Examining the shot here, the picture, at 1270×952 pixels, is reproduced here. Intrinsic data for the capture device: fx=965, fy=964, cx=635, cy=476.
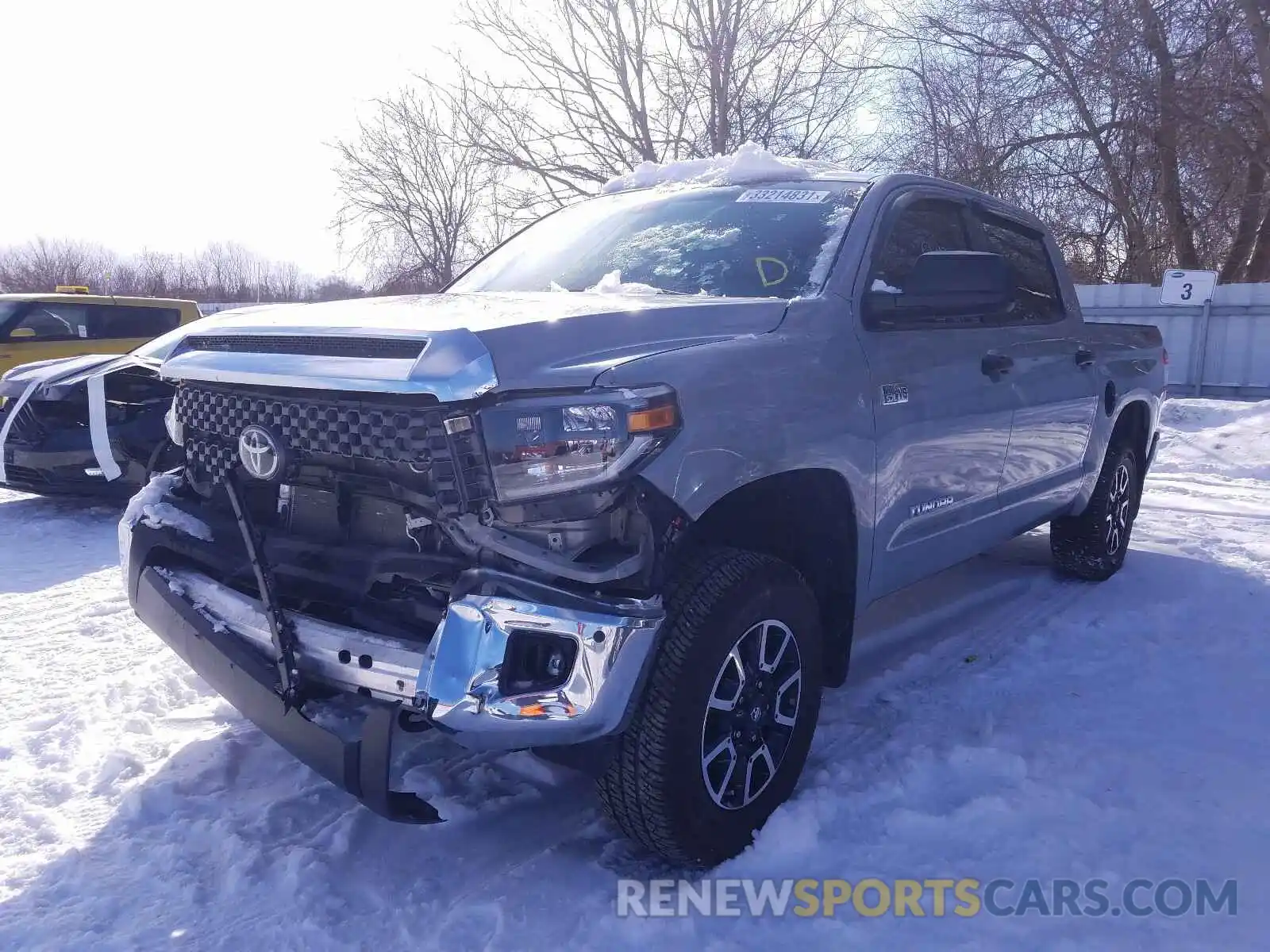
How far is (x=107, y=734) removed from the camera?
3352 mm

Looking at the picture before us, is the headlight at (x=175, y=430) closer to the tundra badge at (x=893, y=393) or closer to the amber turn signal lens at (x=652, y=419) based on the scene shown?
the amber turn signal lens at (x=652, y=419)

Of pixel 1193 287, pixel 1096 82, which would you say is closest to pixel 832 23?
pixel 1096 82

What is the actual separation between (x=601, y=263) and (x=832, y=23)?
14.0m

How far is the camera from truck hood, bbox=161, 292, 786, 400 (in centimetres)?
223

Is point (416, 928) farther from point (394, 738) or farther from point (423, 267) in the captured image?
point (423, 267)

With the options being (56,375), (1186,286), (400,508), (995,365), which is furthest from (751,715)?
(1186,286)

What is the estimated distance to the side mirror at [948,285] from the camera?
3061 millimetres

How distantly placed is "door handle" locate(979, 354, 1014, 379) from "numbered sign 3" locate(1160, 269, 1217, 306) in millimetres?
10614

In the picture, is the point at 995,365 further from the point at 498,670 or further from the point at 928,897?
the point at 498,670

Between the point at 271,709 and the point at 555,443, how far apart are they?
3.39ft

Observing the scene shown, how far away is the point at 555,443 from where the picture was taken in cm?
223

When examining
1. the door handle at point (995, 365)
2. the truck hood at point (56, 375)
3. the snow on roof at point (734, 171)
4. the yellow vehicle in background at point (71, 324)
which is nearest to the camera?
the door handle at point (995, 365)

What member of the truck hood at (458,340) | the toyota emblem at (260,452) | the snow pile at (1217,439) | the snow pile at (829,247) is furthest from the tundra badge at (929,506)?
the snow pile at (1217,439)

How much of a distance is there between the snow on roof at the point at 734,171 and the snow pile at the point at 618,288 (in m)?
0.85
